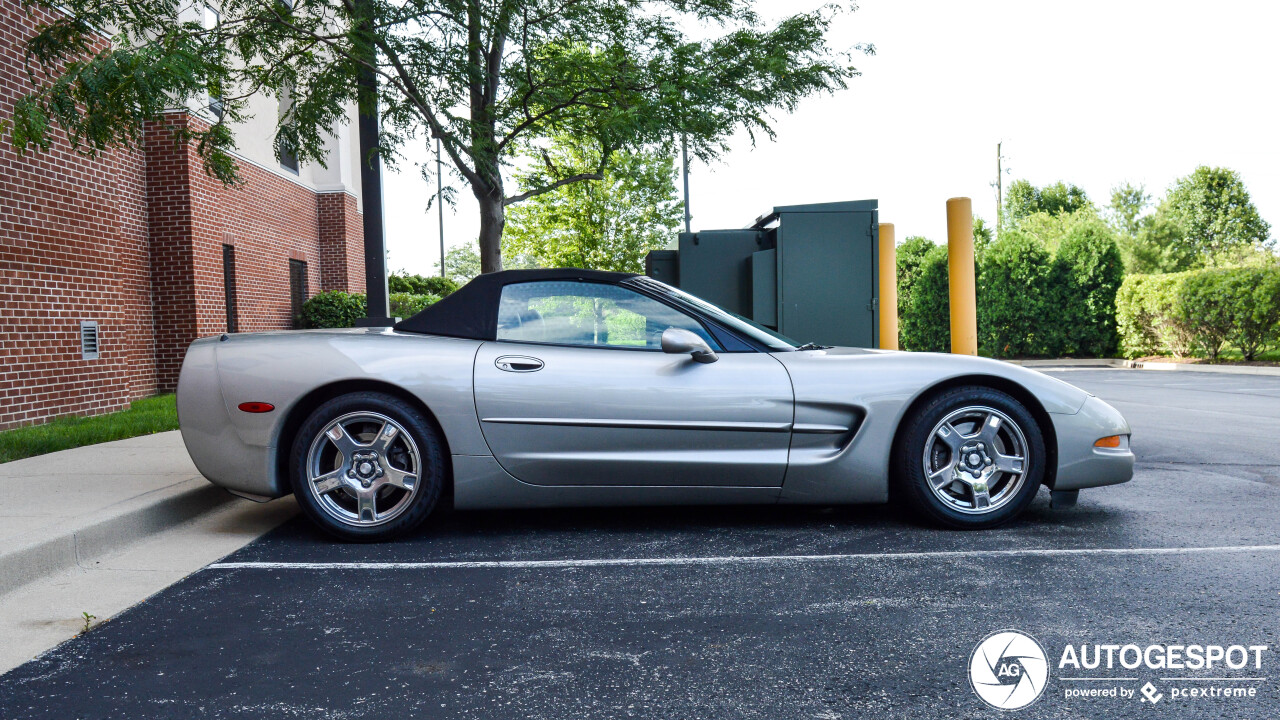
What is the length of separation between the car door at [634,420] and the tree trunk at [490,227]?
4.91m

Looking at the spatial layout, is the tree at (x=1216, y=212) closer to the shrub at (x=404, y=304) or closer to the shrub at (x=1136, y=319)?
the shrub at (x=1136, y=319)

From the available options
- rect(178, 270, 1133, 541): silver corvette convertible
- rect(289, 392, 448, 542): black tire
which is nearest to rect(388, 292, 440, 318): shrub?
rect(178, 270, 1133, 541): silver corvette convertible

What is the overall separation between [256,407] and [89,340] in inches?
245

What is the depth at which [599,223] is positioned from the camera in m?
20.7

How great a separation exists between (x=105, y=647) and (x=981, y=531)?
147 inches

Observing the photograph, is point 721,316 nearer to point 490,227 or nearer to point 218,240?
point 490,227

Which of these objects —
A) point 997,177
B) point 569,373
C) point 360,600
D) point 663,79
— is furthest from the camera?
point 997,177

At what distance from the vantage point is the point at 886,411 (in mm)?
4250

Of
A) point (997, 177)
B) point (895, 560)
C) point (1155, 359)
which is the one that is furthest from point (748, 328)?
point (997, 177)

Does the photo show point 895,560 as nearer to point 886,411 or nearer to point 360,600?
point 886,411

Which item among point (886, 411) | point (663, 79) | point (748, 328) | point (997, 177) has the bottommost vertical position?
point (886, 411)

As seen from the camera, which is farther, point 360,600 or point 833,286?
point 833,286

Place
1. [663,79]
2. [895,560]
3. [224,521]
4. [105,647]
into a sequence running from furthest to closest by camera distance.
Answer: [663,79]
[224,521]
[895,560]
[105,647]

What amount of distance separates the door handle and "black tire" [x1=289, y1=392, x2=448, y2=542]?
0.46m
